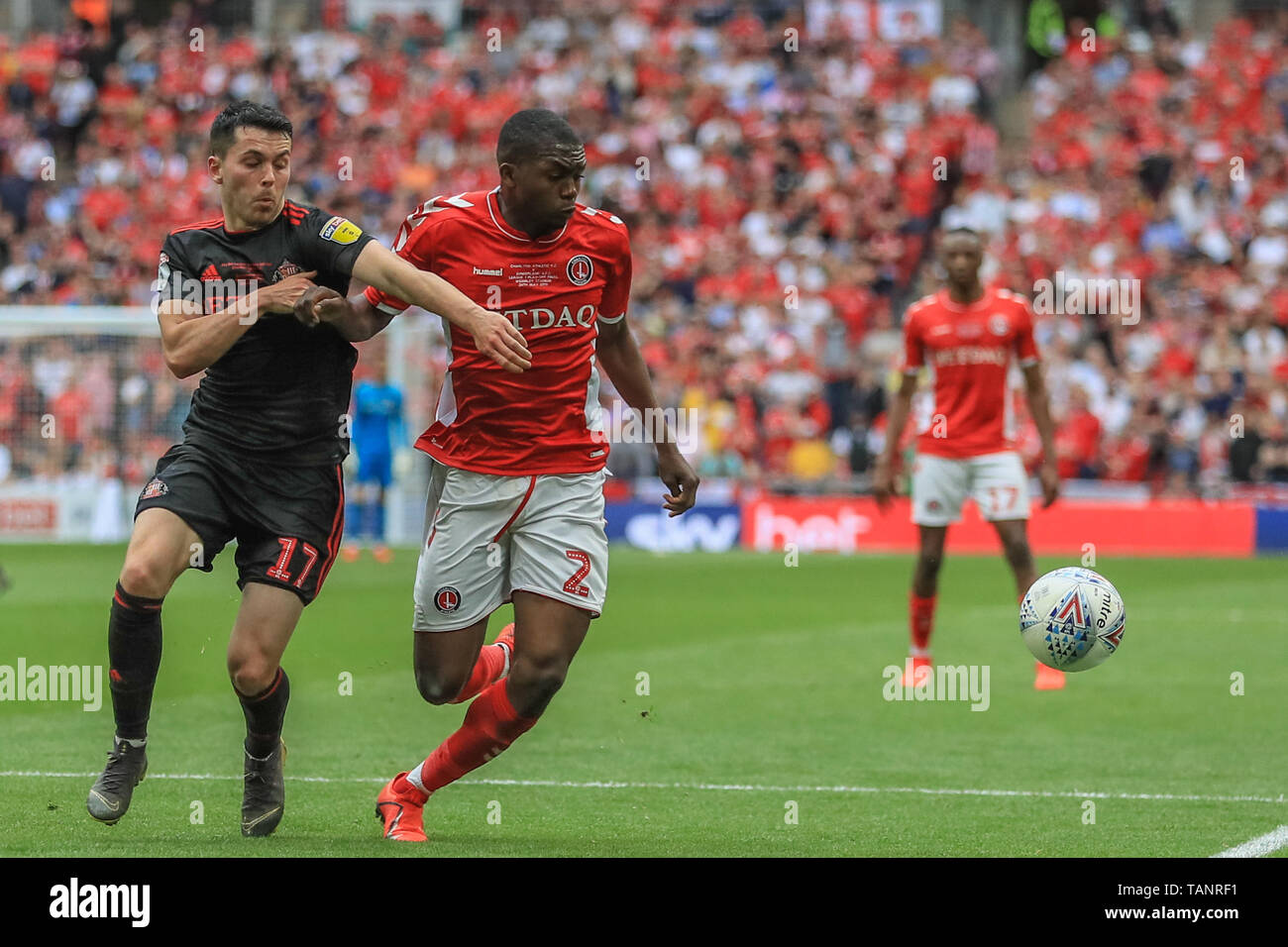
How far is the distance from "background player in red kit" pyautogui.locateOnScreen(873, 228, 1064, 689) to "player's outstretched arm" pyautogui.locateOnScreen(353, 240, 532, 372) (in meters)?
5.66

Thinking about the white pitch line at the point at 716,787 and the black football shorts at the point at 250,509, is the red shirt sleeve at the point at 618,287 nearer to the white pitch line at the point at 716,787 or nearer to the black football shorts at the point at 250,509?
the black football shorts at the point at 250,509

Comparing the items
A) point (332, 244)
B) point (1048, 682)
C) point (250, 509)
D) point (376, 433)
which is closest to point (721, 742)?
point (1048, 682)

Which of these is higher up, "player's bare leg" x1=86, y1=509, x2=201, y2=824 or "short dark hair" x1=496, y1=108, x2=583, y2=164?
"short dark hair" x1=496, y1=108, x2=583, y2=164

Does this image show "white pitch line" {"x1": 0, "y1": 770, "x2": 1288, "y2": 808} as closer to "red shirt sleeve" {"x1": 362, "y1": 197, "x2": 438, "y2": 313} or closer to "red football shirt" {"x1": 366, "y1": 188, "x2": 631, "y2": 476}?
"red football shirt" {"x1": 366, "y1": 188, "x2": 631, "y2": 476}

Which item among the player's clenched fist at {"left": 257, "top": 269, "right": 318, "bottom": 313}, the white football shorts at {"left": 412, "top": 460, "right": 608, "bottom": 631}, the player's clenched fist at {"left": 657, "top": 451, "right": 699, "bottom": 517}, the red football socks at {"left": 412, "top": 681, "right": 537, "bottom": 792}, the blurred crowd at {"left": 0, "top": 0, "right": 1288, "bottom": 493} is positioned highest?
the blurred crowd at {"left": 0, "top": 0, "right": 1288, "bottom": 493}

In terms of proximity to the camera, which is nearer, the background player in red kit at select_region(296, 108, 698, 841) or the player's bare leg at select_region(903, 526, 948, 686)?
the background player in red kit at select_region(296, 108, 698, 841)

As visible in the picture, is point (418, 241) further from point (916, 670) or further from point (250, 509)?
point (916, 670)

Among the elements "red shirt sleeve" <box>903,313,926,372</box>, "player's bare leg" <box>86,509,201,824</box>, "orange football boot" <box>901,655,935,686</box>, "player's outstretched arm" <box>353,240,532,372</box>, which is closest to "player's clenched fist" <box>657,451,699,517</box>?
"player's outstretched arm" <box>353,240,532,372</box>

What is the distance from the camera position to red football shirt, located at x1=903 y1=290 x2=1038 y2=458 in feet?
38.8

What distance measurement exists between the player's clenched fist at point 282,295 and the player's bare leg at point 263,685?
3.14 ft

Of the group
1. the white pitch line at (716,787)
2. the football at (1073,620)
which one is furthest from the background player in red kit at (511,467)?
the football at (1073,620)

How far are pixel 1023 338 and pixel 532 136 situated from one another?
5906mm

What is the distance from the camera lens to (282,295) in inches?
256
